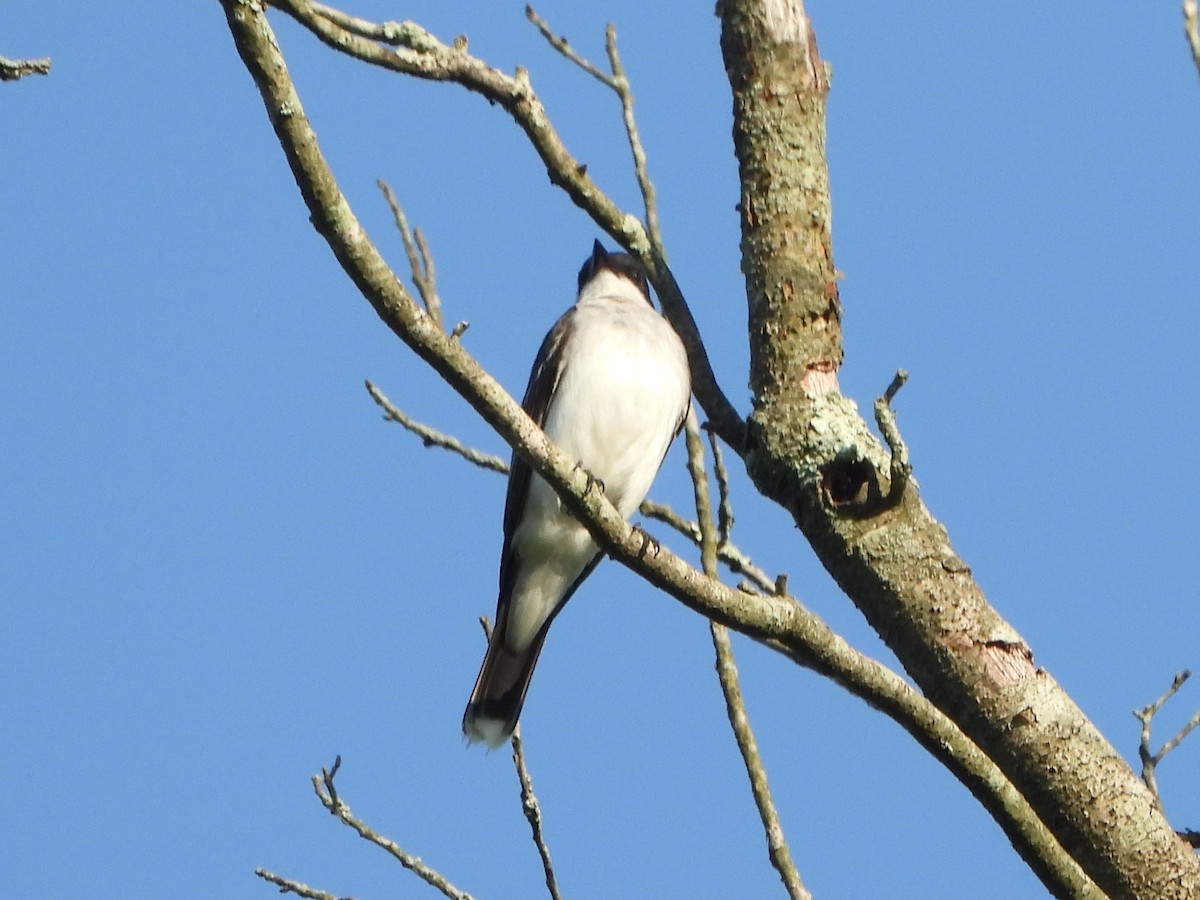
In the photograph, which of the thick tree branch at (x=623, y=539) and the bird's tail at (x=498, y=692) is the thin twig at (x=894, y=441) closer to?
the thick tree branch at (x=623, y=539)

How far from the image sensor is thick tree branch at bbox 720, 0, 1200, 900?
10.8 feet

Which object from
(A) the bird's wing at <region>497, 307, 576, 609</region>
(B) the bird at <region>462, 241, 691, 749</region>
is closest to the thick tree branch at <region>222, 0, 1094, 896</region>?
(B) the bird at <region>462, 241, 691, 749</region>

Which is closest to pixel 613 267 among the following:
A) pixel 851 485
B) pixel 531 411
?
pixel 531 411

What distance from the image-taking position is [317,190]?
303 cm

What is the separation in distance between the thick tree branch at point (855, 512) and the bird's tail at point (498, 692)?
8.33ft

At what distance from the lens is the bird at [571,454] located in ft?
20.6

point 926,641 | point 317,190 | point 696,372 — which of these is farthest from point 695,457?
point 317,190

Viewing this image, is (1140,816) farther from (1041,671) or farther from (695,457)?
(695,457)

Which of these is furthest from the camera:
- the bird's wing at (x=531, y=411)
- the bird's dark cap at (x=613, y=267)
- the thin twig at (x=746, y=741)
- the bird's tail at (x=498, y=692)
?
the bird's dark cap at (x=613, y=267)

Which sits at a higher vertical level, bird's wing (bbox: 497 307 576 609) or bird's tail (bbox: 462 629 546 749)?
A: bird's wing (bbox: 497 307 576 609)

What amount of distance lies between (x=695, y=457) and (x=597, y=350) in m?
1.83

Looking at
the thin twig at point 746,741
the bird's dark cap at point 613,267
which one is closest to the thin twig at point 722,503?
the thin twig at point 746,741

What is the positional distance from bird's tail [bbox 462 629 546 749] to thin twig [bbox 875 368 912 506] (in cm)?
284

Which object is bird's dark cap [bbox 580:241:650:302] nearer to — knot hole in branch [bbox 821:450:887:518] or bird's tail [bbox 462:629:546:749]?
bird's tail [bbox 462:629:546:749]
